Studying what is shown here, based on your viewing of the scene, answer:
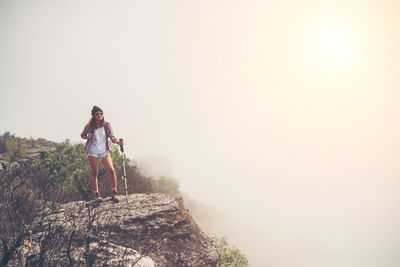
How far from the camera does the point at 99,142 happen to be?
5.76m

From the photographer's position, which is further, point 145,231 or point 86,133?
point 86,133

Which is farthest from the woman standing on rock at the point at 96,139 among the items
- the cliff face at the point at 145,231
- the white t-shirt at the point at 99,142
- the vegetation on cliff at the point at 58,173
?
the vegetation on cliff at the point at 58,173

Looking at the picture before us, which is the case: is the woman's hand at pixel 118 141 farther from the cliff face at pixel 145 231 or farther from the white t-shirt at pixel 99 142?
the cliff face at pixel 145 231

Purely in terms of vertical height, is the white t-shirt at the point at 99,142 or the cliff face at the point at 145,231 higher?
the white t-shirt at the point at 99,142

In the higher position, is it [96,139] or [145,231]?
[96,139]

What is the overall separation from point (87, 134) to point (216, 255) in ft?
14.3

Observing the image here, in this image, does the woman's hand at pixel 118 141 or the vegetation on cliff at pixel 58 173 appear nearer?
the woman's hand at pixel 118 141

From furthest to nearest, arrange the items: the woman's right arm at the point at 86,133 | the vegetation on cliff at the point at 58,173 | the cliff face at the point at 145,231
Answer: the vegetation on cliff at the point at 58,173
the woman's right arm at the point at 86,133
the cliff face at the point at 145,231

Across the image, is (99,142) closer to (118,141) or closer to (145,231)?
(118,141)

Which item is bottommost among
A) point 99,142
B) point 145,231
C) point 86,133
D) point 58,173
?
point 145,231

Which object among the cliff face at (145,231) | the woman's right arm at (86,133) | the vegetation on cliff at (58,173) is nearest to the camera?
the cliff face at (145,231)

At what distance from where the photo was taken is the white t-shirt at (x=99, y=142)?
5.70m

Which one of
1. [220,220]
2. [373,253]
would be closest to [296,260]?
[220,220]

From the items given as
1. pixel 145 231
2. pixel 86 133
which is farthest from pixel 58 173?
pixel 145 231
